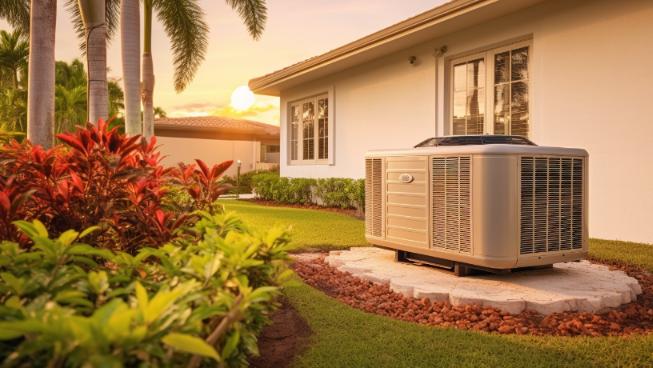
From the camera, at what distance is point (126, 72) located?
8734mm

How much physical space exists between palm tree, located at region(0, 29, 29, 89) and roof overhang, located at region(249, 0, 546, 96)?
765 inches

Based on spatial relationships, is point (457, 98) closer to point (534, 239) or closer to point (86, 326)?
point (534, 239)

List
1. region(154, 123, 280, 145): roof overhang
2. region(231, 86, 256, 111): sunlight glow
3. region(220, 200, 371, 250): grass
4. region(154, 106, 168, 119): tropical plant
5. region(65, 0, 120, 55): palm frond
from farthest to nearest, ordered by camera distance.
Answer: region(154, 106, 168, 119): tropical plant, region(154, 123, 280, 145): roof overhang, region(231, 86, 256, 111): sunlight glow, region(65, 0, 120, 55): palm frond, region(220, 200, 371, 250): grass

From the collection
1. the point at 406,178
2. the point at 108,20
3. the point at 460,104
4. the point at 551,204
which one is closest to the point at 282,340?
the point at 406,178

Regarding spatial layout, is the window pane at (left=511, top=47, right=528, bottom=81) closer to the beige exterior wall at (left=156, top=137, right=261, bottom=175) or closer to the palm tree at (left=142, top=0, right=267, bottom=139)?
the palm tree at (left=142, top=0, right=267, bottom=139)

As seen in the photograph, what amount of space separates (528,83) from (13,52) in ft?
90.3

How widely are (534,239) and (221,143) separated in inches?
981

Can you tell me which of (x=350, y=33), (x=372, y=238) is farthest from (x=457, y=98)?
(x=372, y=238)

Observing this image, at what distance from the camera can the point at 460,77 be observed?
893cm

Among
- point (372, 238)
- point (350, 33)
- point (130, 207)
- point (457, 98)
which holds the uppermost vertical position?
point (350, 33)

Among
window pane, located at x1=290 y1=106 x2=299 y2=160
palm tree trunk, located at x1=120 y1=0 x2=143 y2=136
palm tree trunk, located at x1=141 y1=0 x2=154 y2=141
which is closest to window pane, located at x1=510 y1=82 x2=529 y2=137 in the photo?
palm tree trunk, located at x1=120 y1=0 x2=143 y2=136

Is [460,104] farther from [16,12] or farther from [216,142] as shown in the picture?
[216,142]

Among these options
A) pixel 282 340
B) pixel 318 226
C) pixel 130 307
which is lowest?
pixel 282 340

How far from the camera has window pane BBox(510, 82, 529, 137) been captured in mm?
7812
